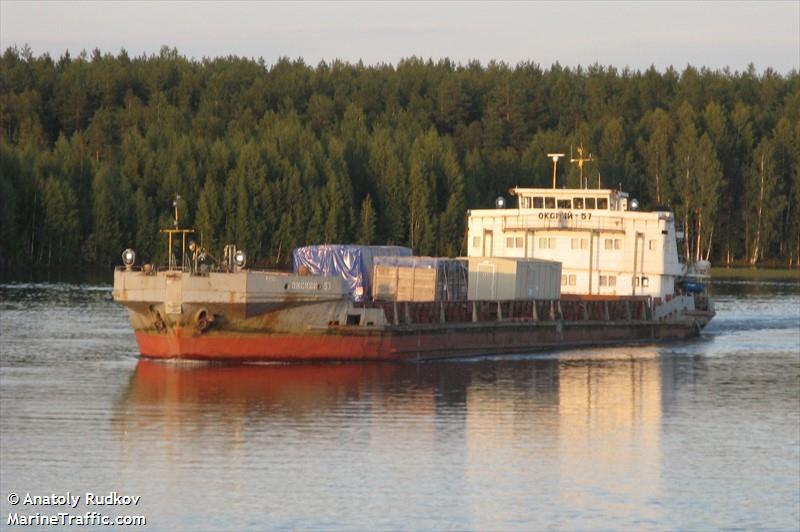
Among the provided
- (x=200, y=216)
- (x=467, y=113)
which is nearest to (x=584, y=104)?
(x=467, y=113)

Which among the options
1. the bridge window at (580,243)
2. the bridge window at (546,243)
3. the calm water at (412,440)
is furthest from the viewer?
the bridge window at (546,243)

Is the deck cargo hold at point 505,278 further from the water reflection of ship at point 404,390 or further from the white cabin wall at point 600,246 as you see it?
the white cabin wall at point 600,246

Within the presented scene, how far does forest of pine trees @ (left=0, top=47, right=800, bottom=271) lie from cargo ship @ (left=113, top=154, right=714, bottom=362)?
48497 mm

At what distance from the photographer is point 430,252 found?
12488cm

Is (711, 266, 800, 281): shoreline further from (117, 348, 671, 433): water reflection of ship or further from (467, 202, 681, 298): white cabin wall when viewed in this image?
(117, 348, 671, 433): water reflection of ship

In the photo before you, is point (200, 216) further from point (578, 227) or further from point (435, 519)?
point (435, 519)

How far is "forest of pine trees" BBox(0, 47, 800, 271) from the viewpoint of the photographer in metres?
119

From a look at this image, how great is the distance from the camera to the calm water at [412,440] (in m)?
30.0

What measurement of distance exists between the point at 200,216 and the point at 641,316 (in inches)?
2469

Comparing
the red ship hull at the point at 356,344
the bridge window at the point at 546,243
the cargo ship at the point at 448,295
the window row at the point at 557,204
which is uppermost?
the window row at the point at 557,204

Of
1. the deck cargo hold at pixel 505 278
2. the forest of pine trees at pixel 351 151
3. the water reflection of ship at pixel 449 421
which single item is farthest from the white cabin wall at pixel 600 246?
the forest of pine trees at pixel 351 151

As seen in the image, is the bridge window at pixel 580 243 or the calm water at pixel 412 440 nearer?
the calm water at pixel 412 440

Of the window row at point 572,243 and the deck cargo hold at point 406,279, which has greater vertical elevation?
the window row at point 572,243

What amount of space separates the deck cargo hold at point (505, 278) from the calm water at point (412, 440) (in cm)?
245
